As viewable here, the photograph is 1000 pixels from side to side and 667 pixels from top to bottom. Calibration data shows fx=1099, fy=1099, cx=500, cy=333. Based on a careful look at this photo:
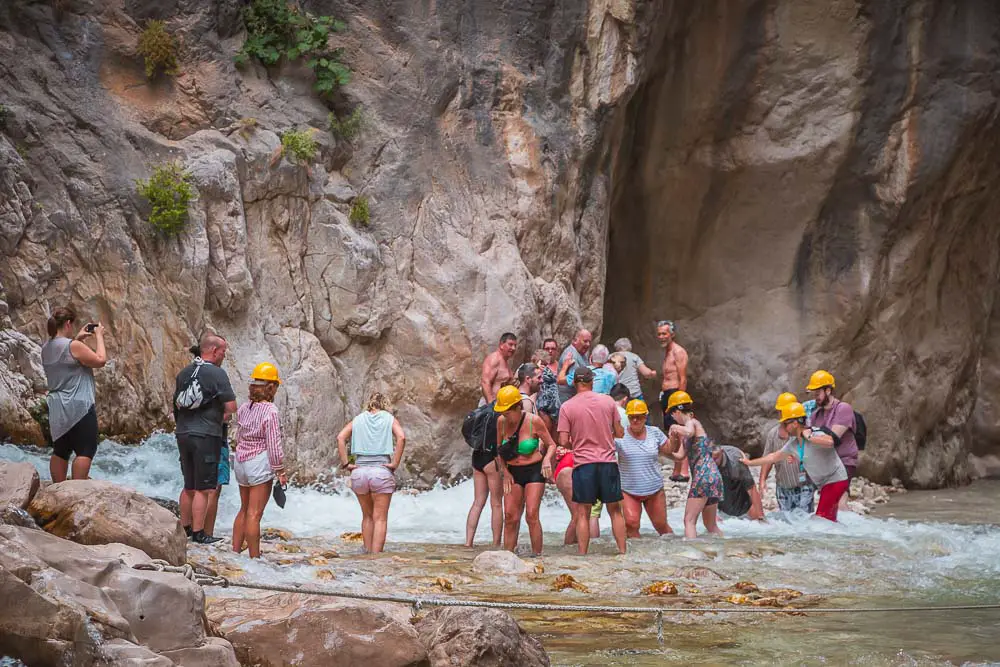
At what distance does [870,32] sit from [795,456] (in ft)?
29.0

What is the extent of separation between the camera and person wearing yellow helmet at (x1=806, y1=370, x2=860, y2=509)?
1017cm

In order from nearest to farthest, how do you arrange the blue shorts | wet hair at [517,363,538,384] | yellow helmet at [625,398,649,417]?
the blue shorts < yellow helmet at [625,398,649,417] < wet hair at [517,363,538,384]

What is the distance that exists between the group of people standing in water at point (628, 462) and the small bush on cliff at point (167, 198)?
12.3 feet

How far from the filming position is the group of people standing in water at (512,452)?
794 cm

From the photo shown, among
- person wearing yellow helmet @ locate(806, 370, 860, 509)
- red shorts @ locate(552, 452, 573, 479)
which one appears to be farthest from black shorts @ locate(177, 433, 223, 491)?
person wearing yellow helmet @ locate(806, 370, 860, 509)

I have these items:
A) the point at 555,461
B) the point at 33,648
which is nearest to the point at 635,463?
the point at 555,461

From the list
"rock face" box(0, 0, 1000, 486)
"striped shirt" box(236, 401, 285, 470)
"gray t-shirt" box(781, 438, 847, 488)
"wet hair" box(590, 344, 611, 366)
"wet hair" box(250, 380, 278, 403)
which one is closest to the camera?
"striped shirt" box(236, 401, 285, 470)

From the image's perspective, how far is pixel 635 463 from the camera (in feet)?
30.7

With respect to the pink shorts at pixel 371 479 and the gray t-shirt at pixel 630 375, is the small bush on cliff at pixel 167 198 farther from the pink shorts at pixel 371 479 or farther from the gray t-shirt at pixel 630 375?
the gray t-shirt at pixel 630 375

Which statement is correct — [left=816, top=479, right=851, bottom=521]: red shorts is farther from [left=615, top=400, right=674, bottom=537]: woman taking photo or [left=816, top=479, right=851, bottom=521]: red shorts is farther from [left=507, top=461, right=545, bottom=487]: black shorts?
[left=507, top=461, right=545, bottom=487]: black shorts

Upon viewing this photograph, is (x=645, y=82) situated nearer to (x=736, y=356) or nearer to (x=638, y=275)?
(x=638, y=275)

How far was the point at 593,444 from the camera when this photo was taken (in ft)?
28.3

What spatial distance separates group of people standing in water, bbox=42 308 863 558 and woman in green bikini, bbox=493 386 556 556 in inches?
0.4

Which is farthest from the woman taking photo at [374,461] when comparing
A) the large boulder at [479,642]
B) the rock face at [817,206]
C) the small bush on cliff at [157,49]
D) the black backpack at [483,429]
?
the rock face at [817,206]
